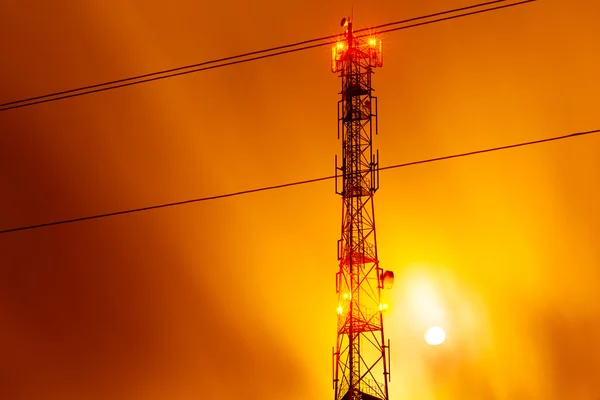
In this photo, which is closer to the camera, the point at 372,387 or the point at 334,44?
the point at 372,387

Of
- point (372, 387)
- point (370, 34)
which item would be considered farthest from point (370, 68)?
point (372, 387)

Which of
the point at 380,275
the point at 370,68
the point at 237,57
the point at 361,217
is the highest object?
the point at 370,68

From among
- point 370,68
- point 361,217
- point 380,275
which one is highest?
point 370,68

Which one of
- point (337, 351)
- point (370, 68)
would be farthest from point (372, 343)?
point (370, 68)

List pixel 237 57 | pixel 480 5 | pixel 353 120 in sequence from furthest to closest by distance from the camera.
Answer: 1. pixel 353 120
2. pixel 237 57
3. pixel 480 5

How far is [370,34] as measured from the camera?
40.1 meters

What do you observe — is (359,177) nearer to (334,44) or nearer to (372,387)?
(334,44)

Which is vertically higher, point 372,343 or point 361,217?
point 361,217

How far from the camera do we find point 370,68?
132ft

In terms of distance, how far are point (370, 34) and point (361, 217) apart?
9.37 metres

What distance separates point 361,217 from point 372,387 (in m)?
8.20

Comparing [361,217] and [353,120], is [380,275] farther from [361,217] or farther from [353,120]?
[353,120]

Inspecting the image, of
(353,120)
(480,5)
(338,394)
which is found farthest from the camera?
(353,120)

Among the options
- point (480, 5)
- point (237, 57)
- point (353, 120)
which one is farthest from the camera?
point (353, 120)
